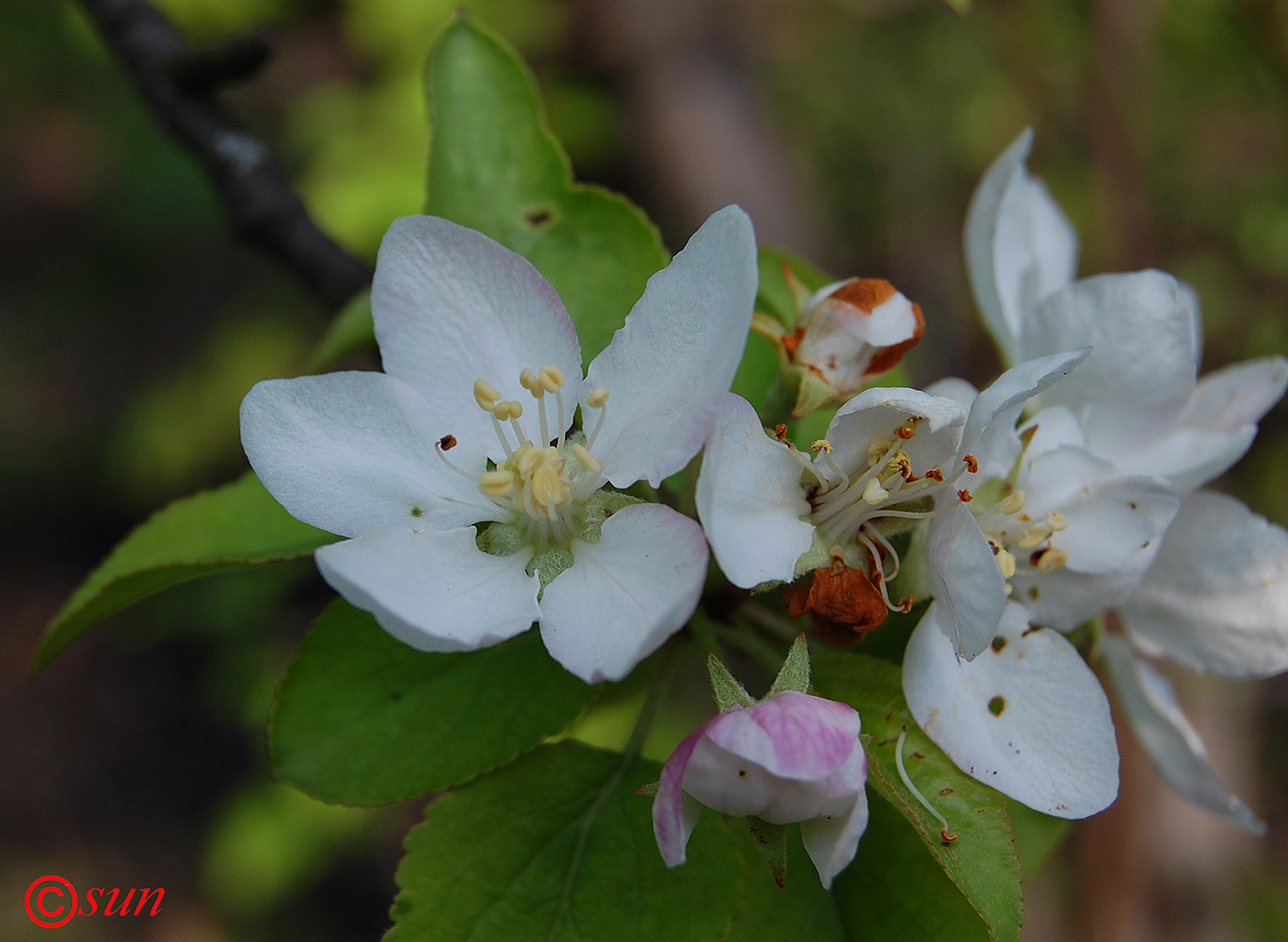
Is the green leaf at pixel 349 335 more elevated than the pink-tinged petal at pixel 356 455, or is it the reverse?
the pink-tinged petal at pixel 356 455

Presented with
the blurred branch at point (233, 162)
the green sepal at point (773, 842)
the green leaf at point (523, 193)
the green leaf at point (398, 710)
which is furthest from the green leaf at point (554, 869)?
the blurred branch at point (233, 162)

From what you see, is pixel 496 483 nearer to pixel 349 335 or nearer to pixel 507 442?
pixel 507 442

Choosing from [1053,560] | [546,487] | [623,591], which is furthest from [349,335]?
[1053,560]

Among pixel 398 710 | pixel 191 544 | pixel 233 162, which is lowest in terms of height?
pixel 398 710

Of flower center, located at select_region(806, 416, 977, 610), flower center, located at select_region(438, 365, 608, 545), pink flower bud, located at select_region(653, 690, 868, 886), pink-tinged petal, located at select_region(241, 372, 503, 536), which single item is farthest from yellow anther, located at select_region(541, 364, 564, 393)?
pink flower bud, located at select_region(653, 690, 868, 886)

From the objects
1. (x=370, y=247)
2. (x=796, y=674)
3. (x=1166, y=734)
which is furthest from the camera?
(x=370, y=247)

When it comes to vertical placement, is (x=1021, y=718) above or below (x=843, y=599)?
below

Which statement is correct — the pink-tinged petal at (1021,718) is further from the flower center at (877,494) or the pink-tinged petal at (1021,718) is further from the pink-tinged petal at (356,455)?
the pink-tinged petal at (356,455)
